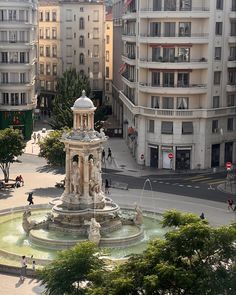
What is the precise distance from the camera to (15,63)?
103875 millimetres

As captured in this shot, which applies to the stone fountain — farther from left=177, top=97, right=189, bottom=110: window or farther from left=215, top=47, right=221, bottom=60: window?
left=215, top=47, right=221, bottom=60: window

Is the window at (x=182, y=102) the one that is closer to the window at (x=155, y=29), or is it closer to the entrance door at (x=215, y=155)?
the entrance door at (x=215, y=155)

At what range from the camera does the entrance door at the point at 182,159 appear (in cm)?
8619

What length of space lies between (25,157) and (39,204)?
94.4ft

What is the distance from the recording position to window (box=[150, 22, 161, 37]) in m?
85.5

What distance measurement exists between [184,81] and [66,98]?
77.4 feet

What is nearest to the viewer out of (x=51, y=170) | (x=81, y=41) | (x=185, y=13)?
(x=185, y=13)

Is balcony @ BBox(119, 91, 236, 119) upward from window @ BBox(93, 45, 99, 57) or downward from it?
downward

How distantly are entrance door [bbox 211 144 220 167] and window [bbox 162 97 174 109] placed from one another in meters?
7.64

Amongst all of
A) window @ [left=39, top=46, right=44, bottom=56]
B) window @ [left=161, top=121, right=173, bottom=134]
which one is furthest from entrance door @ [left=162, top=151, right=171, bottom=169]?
window @ [left=39, top=46, right=44, bottom=56]

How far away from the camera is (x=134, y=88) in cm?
9262

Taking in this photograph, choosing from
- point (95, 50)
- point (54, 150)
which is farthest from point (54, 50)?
point (54, 150)

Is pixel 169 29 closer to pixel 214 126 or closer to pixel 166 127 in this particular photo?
Result: pixel 166 127

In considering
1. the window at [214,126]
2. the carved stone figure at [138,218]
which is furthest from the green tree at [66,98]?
the carved stone figure at [138,218]
